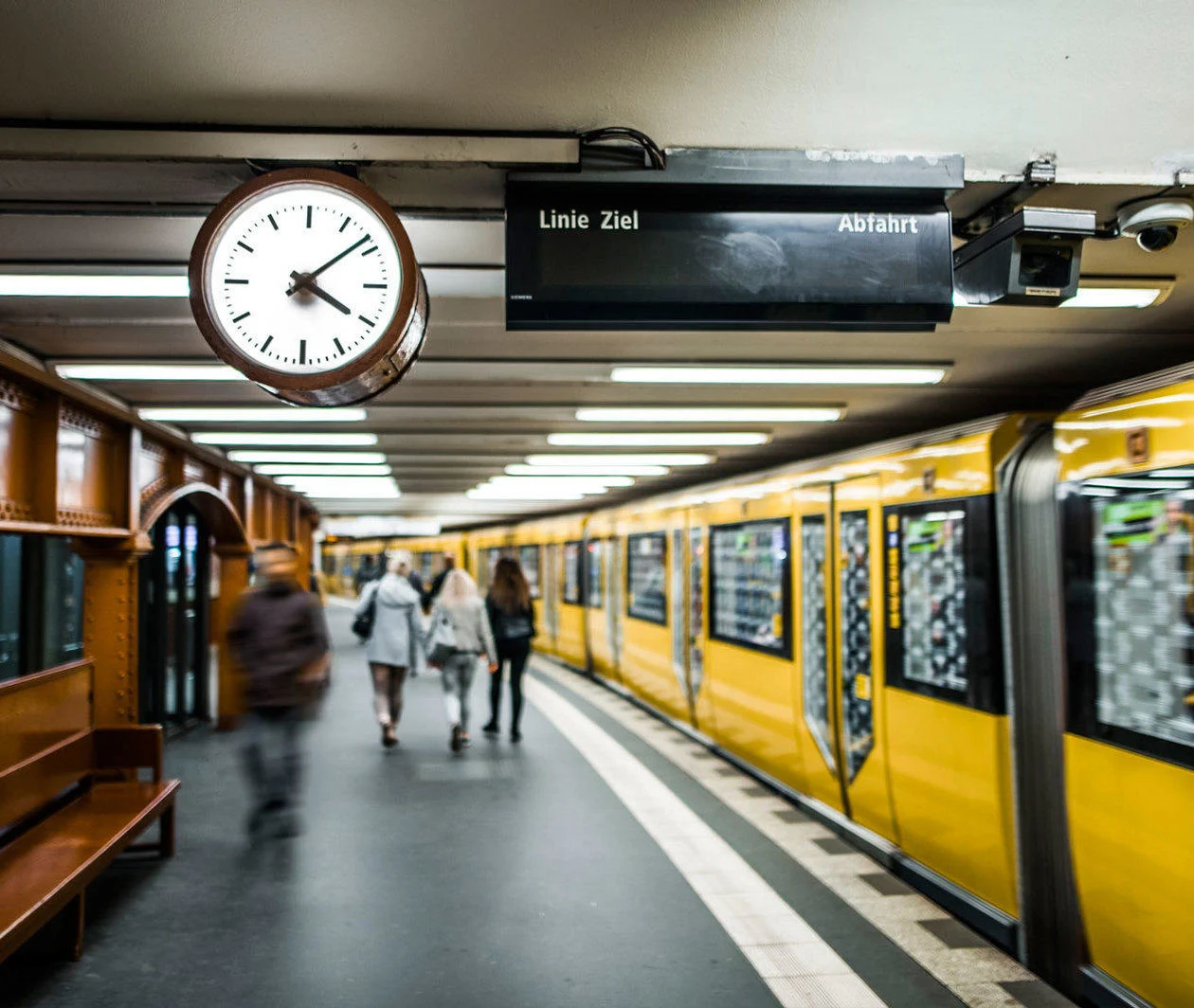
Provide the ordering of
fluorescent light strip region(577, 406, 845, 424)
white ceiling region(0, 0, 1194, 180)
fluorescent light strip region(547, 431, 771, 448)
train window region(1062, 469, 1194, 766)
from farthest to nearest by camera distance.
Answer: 1. fluorescent light strip region(547, 431, 771, 448)
2. fluorescent light strip region(577, 406, 845, 424)
3. train window region(1062, 469, 1194, 766)
4. white ceiling region(0, 0, 1194, 180)

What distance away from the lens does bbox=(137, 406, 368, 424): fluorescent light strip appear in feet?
19.7

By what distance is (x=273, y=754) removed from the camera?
4695mm

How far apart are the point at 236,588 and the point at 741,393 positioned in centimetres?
619

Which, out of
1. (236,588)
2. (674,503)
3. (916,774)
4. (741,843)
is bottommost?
(741,843)

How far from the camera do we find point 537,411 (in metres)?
6.08

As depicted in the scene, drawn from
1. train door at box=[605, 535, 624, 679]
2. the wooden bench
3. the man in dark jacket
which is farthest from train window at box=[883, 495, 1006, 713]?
train door at box=[605, 535, 624, 679]

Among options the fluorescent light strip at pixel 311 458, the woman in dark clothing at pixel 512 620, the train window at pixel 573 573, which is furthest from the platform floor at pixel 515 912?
the train window at pixel 573 573

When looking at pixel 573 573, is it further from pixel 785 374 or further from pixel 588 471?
pixel 785 374

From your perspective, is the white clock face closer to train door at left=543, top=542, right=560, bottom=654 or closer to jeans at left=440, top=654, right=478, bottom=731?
jeans at left=440, top=654, right=478, bottom=731

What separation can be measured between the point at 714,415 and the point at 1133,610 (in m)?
3.36

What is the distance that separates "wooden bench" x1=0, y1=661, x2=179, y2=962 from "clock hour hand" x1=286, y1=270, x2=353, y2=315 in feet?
7.49

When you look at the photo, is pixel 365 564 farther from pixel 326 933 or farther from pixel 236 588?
pixel 326 933

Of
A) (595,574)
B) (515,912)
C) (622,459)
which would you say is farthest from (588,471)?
(515,912)

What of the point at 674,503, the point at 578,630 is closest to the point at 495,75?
the point at 674,503
